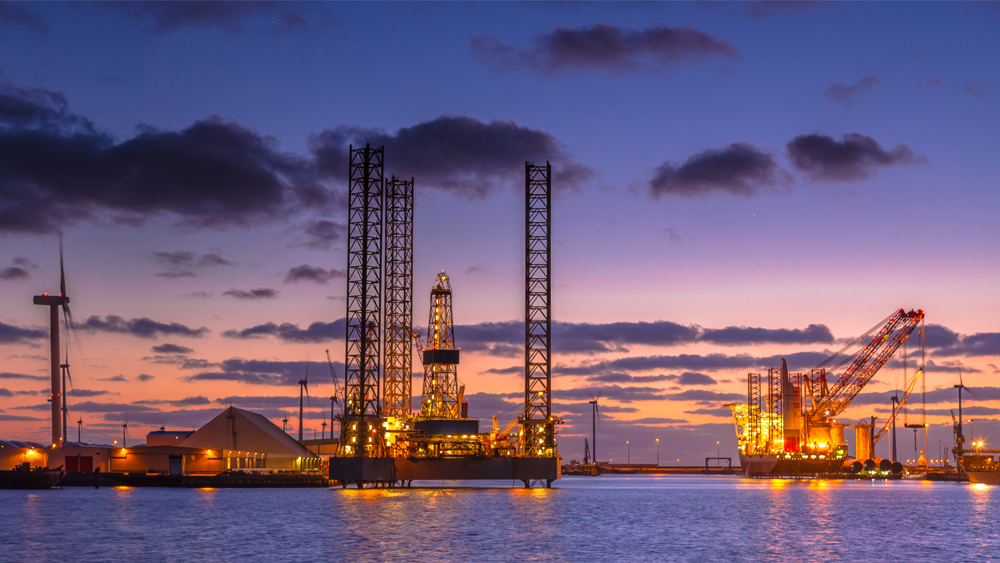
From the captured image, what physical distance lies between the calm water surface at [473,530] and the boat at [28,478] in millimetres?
19878

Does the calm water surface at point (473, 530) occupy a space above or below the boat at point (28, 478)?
above

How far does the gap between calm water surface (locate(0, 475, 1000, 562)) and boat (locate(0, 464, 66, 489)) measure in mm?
19878

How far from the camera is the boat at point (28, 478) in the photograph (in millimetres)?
148250

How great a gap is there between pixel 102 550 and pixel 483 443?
7266 cm

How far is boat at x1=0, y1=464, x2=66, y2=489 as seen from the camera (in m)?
148

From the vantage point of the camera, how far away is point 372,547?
67.8 m

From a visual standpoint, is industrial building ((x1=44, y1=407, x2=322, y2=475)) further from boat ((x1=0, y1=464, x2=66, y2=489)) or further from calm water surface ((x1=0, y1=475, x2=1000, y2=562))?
calm water surface ((x1=0, y1=475, x2=1000, y2=562))

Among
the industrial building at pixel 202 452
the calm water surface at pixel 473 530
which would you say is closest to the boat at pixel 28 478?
the industrial building at pixel 202 452

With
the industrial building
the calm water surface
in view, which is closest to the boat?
the industrial building

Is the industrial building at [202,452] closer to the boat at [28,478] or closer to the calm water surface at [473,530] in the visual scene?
the boat at [28,478]

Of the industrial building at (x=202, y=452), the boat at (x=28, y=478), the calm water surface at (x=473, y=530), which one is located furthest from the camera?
the industrial building at (x=202, y=452)

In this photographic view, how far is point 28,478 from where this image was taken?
149 metres

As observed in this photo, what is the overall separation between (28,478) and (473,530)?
94522 millimetres

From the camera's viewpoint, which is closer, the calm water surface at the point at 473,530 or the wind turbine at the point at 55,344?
the calm water surface at the point at 473,530
